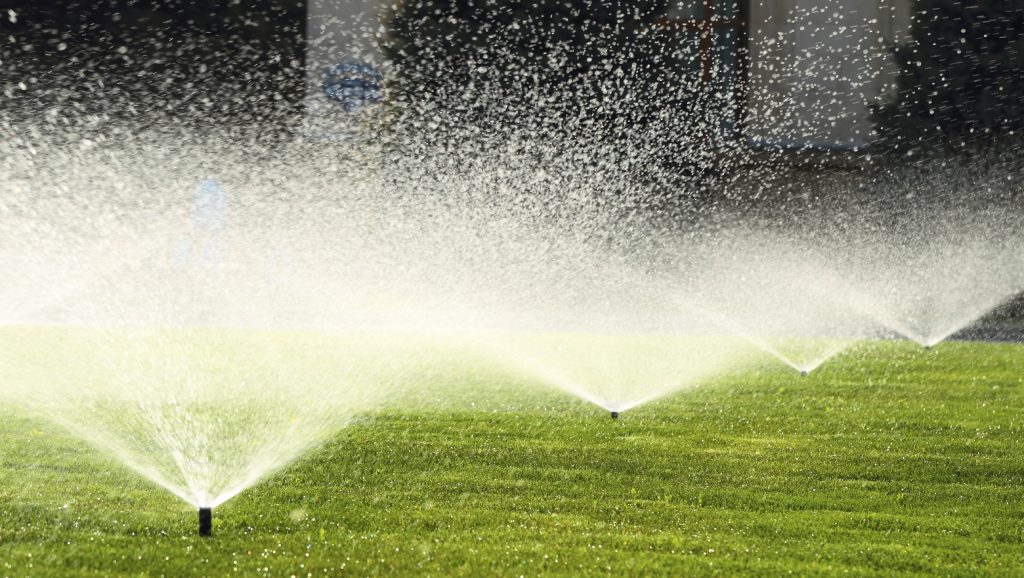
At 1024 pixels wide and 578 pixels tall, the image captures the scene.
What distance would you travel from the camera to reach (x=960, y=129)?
52.4 feet

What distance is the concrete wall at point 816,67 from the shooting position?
56.2 ft

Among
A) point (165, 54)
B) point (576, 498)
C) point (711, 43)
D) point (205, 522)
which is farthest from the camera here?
point (165, 54)

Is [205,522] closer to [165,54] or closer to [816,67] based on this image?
[165,54]

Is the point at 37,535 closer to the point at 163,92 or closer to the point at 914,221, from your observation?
the point at 163,92

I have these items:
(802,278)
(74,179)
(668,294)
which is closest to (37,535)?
(668,294)

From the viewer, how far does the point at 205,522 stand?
462 cm

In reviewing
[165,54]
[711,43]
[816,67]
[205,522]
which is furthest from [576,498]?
[165,54]

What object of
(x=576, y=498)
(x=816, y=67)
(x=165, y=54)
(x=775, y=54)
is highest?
(x=165, y=54)

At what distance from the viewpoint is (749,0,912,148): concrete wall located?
675 inches

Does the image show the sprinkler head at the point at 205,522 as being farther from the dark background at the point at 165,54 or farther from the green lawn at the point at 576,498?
the dark background at the point at 165,54

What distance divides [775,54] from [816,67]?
34.1 inches

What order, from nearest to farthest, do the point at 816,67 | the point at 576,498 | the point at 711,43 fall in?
the point at 576,498
the point at 711,43
the point at 816,67

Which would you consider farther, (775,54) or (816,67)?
(816,67)

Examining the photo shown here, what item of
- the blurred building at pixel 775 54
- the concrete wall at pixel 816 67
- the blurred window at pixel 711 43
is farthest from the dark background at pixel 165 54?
the concrete wall at pixel 816 67
